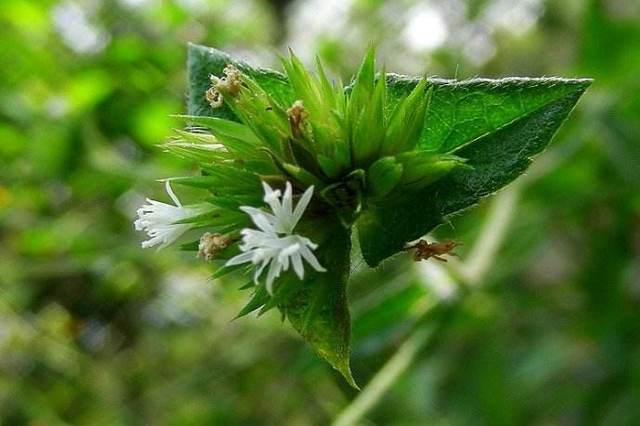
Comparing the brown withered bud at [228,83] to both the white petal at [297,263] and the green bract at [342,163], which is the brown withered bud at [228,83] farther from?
the white petal at [297,263]

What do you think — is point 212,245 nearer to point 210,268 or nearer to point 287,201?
point 287,201

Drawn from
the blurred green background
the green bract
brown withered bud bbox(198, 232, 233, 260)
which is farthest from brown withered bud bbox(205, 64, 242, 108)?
the blurred green background

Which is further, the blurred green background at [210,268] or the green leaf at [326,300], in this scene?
the blurred green background at [210,268]

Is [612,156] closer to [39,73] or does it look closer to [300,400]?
[300,400]

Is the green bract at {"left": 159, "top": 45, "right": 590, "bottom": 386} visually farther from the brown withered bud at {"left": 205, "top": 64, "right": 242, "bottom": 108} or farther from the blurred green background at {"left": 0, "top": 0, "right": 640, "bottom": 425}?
the blurred green background at {"left": 0, "top": 0, "right": 640, "bottom": 425}

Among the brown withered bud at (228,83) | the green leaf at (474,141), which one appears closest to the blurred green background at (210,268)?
the green leaf at (474,141)

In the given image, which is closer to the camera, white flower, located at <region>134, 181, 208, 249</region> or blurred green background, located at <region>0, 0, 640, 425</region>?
white flower, located at <region>134, 181, 208, 249</region>

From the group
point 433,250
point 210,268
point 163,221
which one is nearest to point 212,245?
point 163,221
